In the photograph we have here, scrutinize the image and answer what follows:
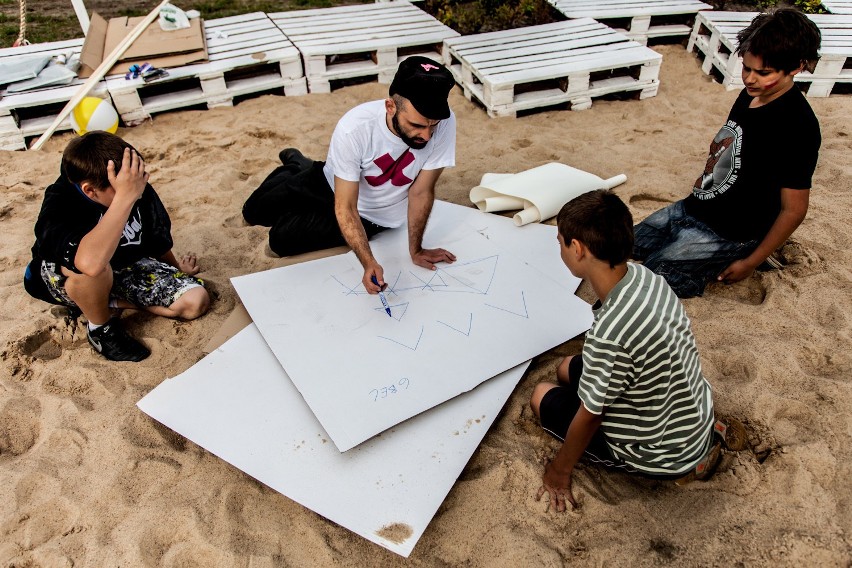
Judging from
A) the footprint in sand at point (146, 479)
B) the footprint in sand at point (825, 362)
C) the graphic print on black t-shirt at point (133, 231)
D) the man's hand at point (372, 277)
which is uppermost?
the graphic print on black t-shirt at point (133, 231)

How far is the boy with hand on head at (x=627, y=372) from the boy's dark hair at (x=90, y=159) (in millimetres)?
1566

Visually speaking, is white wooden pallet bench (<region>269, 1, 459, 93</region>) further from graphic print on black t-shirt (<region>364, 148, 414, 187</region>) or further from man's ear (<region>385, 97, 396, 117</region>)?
man's ear (<region>385, 97, 396, 117</region>)

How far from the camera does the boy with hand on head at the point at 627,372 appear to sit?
1.42 m

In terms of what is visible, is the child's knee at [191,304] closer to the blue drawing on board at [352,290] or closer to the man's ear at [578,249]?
the blue drawing on board at [352,290]

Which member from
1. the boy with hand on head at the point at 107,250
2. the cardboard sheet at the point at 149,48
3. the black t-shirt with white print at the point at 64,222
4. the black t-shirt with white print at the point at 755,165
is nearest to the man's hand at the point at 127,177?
the boy with hand on head at the point at 107,250

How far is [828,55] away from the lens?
3.70 meters

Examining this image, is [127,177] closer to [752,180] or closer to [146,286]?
[146,286]

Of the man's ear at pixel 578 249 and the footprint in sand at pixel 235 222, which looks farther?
the footprint in sand at pixel 235 222

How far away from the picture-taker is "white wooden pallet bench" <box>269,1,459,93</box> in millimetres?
4062

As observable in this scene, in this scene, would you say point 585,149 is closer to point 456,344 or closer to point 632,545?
point 456,344

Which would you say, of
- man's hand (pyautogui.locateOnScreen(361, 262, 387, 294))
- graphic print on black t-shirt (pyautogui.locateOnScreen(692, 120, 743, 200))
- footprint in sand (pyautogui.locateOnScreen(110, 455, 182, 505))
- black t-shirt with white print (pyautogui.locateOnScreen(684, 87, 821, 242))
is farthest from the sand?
man's hand (pyautogui.locateOnScreen(361, 262, 387, 294))

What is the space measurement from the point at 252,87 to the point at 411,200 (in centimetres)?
211

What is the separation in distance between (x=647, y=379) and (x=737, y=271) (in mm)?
1178

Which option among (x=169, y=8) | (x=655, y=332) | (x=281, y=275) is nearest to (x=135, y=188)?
(x=281, y=275)
